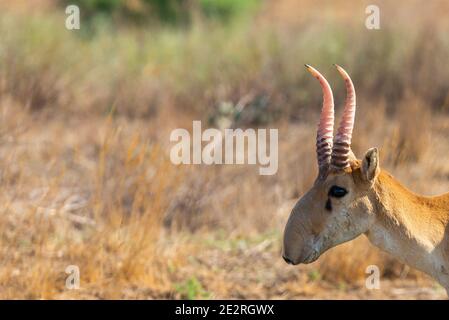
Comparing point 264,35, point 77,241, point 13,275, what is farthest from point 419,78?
point 13,275

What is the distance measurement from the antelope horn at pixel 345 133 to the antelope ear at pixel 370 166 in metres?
0.11

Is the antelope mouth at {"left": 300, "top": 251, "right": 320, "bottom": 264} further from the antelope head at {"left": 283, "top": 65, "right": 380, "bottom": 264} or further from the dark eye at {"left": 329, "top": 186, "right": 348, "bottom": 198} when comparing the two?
the dark eye at {"left": 329, "top": 186, "right": 348, "bottom": 198}

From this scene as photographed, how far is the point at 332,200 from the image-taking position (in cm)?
533

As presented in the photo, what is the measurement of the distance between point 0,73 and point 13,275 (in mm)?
4423

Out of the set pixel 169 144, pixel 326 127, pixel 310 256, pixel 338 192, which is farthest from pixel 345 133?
pixel 169 144

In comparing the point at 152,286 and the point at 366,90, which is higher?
the point at 366,90

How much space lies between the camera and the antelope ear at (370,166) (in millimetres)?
5227

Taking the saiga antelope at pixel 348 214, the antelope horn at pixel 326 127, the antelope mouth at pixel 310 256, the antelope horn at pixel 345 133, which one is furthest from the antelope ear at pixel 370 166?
the antelope mouth at pixel 310 256

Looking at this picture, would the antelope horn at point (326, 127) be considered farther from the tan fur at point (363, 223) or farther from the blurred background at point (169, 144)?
the blurred background at point (169, 144)

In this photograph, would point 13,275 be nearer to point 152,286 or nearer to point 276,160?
point 152,286

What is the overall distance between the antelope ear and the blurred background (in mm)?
2850

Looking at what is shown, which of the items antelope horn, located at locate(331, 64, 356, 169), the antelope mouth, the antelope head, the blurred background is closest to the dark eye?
the antelope head

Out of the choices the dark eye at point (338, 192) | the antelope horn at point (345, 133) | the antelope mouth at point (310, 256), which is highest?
the antelope horn at point (345, 133)
